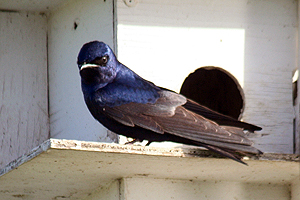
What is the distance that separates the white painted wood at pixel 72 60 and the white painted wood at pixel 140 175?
0.27m

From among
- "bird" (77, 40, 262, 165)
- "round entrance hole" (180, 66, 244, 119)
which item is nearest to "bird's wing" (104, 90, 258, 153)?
"bird" (77, 40, 262, 165)

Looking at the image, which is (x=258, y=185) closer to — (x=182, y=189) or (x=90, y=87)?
(x=182, y=189)

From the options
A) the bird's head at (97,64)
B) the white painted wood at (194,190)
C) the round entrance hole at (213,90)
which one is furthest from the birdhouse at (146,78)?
the round entrance hole at (213,90)

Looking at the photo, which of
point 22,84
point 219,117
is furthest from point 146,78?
point 22,84

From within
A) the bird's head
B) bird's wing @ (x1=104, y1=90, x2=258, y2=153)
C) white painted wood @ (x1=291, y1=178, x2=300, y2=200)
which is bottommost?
white painted wood @ (x1=291, y1=178, x2=300, y2=200)

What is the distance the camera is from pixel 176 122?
2.30 m

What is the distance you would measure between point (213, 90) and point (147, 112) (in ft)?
4.11

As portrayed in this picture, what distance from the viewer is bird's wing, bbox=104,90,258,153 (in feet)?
7.41

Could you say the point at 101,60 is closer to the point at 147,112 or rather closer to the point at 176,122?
the point at 147,112

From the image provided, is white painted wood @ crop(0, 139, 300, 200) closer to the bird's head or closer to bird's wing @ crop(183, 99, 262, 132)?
bird's wing @ crop(183, 99, 262, 132)

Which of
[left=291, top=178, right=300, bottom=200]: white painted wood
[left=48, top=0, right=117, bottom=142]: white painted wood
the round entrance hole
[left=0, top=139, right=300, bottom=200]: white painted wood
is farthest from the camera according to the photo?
the round entrance hole

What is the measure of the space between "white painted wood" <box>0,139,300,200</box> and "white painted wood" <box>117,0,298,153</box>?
0.23m

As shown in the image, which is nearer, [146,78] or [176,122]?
[176,122]

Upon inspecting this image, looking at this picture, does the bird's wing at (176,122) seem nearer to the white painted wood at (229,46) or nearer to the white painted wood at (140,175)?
the white painted wood at (140,175)
